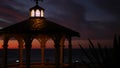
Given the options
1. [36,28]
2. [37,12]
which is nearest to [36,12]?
[37,12]

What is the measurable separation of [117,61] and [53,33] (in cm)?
1544

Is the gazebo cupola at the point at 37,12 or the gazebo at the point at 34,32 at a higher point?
the gazebo cupola at the point at 37,12

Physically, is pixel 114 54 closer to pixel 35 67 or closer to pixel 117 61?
pixel 117 61

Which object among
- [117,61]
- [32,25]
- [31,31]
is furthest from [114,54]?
[32,25]

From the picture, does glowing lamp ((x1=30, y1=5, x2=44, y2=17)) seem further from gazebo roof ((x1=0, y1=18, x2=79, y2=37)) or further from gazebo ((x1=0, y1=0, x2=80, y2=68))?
gazebo roof ((x1=0, y1=18, x2=79, y2=37))

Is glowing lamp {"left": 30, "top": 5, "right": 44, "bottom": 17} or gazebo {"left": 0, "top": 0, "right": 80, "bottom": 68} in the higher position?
glowing lamp {"left": 30, "top": 5, "right": 44, "bottom": 17}

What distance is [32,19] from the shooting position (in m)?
24.3

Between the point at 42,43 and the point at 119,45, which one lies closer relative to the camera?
the point at 119,45

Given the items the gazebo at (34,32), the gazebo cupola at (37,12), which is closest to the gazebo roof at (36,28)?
the gazebo at (34,32)

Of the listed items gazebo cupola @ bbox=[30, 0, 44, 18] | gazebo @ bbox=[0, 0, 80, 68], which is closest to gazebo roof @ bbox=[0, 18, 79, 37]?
gazebo @ bbox=[0, 0, 80, 68]

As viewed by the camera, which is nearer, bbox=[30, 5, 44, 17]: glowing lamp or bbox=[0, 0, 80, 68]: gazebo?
→ bbox=[0, 0, 80, 68]: gazebo

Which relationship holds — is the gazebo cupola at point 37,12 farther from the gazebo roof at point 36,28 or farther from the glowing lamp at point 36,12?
the gazebo roof at point 36,28

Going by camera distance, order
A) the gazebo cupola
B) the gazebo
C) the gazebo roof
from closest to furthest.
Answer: the gazebo, the gazebo roof, the gazebo cupola

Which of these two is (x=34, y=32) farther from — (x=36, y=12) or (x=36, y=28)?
(x=36, y=12)
